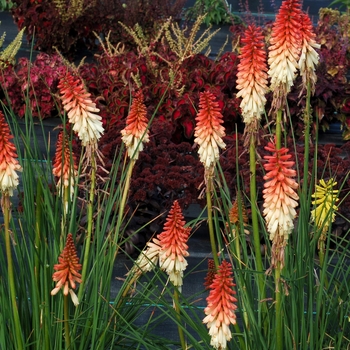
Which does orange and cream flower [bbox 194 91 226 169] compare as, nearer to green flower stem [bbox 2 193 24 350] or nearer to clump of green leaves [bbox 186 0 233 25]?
green flower stem [bbox 2 193 24 350]

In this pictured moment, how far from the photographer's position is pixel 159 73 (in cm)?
718

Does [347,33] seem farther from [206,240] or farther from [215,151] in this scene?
[215,151]

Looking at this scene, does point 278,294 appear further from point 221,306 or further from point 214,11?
point 214,11

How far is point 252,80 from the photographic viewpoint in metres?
2.63

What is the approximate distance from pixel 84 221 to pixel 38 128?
8.03 feet

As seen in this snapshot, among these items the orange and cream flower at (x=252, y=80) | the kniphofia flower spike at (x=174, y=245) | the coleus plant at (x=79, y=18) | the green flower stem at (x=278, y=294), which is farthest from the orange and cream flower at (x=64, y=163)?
the coleus plant at (x=79, y=18)

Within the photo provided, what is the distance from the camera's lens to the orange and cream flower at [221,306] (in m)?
2.29

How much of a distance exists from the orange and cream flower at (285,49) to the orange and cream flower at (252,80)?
45mm

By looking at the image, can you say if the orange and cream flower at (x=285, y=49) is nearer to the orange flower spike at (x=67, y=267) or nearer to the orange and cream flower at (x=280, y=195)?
the orange and cream flower at (x=280, y=195)

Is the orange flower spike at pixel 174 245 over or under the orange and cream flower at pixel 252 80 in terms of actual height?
under

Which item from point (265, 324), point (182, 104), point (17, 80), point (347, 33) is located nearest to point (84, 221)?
point (182, 104)

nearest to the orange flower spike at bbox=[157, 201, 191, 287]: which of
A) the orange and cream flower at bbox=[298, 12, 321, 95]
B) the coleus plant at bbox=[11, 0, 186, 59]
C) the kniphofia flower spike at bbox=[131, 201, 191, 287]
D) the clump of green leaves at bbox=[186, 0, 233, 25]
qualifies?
the kniphofia flower spike at bbox=[131, 201, 191, 287]

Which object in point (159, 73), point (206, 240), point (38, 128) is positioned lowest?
point (206, 240)

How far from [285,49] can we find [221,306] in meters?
0.84
